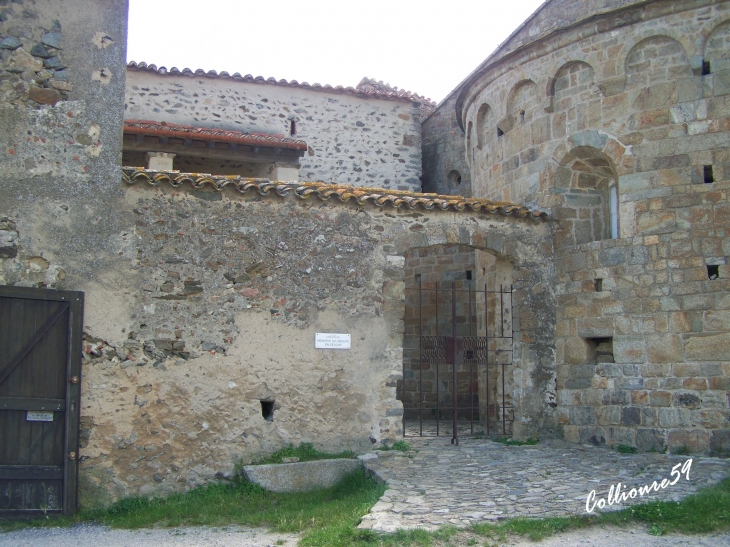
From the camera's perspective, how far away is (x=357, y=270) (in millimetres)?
9461

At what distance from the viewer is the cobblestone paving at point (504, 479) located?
22.1 ft

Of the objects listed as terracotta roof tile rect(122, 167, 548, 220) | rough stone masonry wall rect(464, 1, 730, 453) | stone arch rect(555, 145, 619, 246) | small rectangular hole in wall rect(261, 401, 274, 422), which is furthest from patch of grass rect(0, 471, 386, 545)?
stone arch rect(555, 145, 619, 246)

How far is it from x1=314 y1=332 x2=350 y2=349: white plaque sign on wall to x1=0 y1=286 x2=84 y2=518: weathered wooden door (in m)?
2.69

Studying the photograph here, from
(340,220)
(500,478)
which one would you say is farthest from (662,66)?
(500,478)

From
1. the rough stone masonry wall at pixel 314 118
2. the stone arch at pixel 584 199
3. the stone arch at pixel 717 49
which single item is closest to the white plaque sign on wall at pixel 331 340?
the stone arch at pixel 584 199

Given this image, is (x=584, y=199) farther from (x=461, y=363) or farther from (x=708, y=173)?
(x=461, y=363)

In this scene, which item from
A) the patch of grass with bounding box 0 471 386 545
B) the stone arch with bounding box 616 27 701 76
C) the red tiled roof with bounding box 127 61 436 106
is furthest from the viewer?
the red tiled roof with bounding box 127 61 436 106

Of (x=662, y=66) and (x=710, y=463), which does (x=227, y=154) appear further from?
(x=710, y=463)

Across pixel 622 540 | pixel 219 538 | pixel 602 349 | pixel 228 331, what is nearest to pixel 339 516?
pixel 219 538

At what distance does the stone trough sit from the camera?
8430mm

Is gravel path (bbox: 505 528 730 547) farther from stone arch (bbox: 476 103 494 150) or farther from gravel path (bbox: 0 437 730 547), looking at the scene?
stone arch (bbox: 476 103 494 150)

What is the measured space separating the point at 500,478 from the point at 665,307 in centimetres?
319

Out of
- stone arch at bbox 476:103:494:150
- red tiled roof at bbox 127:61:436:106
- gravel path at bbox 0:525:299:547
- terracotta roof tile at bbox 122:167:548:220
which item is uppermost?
red tiled roof at bbox 127:61:436:106

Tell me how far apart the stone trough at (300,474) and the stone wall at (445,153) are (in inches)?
310
